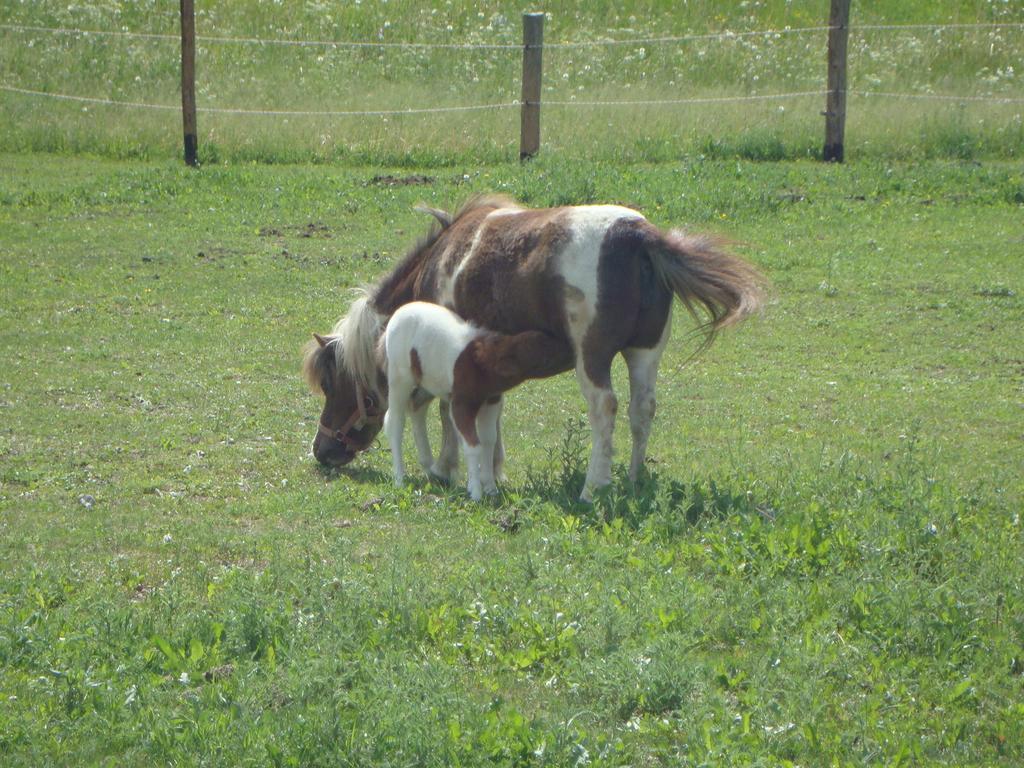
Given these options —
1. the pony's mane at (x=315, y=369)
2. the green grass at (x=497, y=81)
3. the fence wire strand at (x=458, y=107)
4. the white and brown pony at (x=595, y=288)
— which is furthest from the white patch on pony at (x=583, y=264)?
the fence wire strand at (x=458, y=107)

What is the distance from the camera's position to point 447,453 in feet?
27.4

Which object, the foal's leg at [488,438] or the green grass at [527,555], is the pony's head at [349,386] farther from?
the foal's leg at [488,438]

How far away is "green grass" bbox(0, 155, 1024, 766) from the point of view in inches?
176

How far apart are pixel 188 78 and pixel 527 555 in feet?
44.7

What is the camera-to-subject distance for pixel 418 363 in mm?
7879

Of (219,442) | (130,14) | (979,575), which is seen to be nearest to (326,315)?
(219,442)

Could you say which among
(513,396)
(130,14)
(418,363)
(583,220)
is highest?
(130,14)

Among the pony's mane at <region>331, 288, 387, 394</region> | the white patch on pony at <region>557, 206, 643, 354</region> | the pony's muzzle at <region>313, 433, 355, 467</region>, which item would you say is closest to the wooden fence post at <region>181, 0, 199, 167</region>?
the pony's mane at <region>331, 288, 387, 394</region>

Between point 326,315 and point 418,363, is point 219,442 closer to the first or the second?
point 418,363

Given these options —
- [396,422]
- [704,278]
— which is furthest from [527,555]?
[396,422]

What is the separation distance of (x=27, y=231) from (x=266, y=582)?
35.3 feet

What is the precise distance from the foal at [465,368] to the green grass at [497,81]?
412 inches

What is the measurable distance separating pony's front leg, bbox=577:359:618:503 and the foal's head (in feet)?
6.08

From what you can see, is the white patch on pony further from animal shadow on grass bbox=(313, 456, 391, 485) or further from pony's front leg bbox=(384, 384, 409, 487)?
animal shadow on grass bbox=(313, 456, 391, 485)
